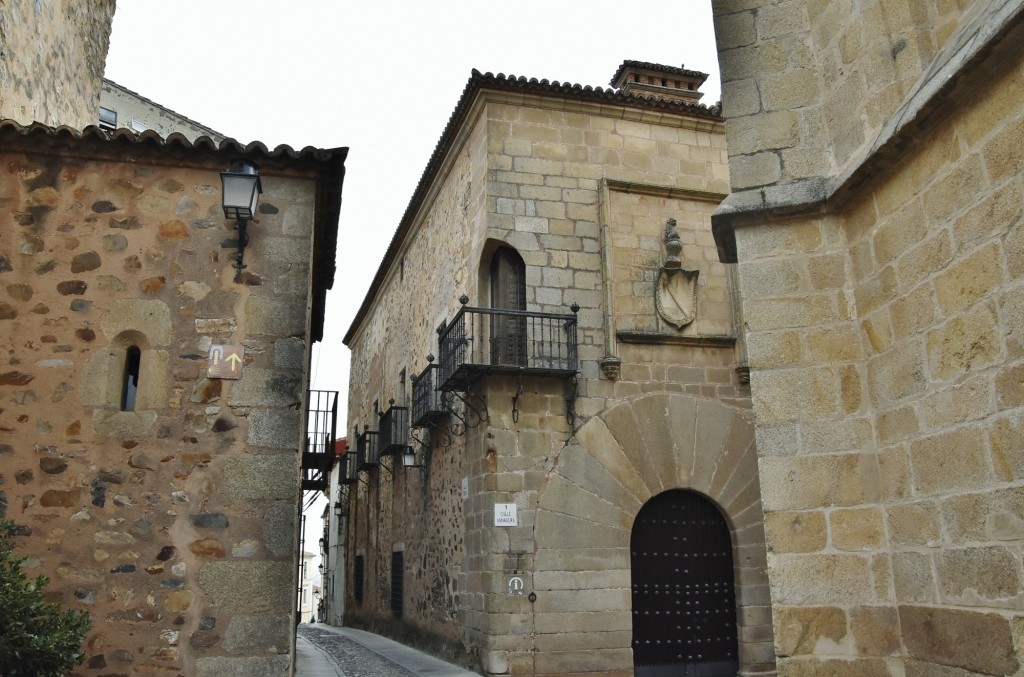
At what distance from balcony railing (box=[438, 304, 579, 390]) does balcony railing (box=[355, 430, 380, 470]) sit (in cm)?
649

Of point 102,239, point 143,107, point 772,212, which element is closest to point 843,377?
point 772,212

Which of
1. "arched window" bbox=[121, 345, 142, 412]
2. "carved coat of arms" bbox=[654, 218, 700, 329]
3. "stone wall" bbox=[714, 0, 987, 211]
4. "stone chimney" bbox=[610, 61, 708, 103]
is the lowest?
"arched window" bbox=[121, 345, 142, 412]

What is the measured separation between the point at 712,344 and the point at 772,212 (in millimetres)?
6350

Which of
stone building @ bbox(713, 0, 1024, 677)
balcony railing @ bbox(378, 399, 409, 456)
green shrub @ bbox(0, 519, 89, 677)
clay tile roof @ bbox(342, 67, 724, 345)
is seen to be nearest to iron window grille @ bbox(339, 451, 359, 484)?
balcony railing @ bbox(378, 399, 409, 456)

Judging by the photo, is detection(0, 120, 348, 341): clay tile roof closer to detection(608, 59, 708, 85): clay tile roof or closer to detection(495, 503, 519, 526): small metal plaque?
detection(495, 503, 519, 526): small metal plaque

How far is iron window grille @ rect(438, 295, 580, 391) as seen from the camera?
31.1ft

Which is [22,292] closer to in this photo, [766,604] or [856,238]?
[856,238]

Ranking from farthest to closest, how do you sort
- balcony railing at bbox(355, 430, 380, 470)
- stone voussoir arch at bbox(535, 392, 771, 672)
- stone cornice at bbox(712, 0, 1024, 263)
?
1. balcony railing at bbox(355, 430, 380, 470)
2. stone voussoir arch at bbox(535, 392, 771, 672)
3. stone cornice at bbox(712, 0, 1024, 263)

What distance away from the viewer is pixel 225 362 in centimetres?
557

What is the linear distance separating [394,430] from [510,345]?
18.1 feet

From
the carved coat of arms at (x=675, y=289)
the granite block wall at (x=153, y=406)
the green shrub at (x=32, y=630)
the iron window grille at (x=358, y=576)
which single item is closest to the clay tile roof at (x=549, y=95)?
the carved coat of arms at (x=675, y=289)

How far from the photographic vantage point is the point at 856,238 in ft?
13.6

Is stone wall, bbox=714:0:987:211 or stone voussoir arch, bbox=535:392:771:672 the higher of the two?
stone wall, bbox=714:0:987:211

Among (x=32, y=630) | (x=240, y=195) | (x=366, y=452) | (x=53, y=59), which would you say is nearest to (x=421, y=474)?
(x=366, y=452)
